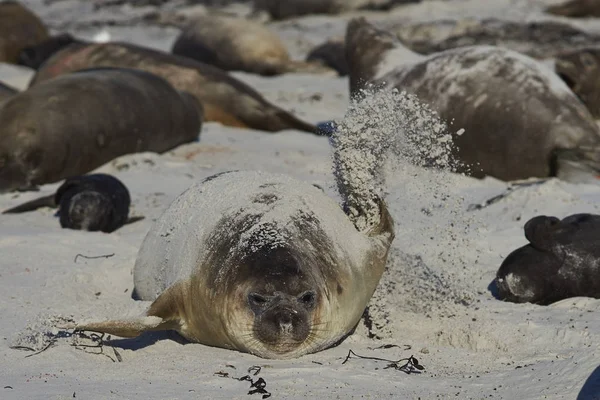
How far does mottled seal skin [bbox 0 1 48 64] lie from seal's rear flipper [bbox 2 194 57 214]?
720 cm

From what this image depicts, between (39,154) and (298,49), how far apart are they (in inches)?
319

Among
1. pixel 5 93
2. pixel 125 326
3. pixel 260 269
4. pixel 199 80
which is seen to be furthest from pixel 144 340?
pixel 199 80

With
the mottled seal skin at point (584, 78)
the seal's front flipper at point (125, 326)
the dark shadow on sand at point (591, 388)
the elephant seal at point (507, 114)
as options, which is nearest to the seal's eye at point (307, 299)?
the seal's front flipper at point (125, 326)

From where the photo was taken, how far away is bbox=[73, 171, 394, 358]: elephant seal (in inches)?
145

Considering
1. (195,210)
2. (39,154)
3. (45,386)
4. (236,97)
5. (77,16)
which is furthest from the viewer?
(77,16)

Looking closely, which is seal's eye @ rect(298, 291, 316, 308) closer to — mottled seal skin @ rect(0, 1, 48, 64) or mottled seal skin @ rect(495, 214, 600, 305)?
mottled seal skin @ rect(495, 214, 600, 305)

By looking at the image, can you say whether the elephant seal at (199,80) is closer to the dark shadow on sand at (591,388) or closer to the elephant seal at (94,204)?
the elephant seal at (94,204)

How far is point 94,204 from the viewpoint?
5.95 meters

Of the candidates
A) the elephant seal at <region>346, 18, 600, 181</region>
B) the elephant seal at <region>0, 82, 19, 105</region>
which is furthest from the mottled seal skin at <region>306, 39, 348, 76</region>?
the elephant seal at <region>346, 18, 600, 181</region>

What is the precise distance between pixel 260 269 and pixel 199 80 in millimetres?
6255

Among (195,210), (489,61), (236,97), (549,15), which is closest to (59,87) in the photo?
(236,97)

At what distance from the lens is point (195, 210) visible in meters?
4.32

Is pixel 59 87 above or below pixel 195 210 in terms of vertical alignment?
below

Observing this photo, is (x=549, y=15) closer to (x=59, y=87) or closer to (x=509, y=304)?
(x=59, y=87)
